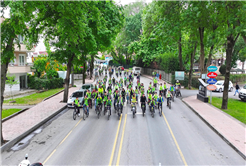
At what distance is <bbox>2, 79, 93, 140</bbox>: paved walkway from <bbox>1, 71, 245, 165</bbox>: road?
1095 millimetres

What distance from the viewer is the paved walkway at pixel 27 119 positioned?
40.0 ft

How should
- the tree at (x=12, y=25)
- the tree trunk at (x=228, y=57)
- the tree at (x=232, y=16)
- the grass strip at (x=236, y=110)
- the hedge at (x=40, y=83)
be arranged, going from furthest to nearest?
1. the hedge at (x=40, y=83)
2. the tree trunk at (x=228, y=57)
3. the grass strip at (x=236, y=110)
4. the tree at (x=232, y=16)
5. the tree at (x=12, y=25)

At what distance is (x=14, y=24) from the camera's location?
28.4ft

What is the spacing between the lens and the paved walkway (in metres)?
12.2

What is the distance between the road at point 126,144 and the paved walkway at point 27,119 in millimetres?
1095

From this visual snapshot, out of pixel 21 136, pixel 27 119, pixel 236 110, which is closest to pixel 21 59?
pixel 27 119

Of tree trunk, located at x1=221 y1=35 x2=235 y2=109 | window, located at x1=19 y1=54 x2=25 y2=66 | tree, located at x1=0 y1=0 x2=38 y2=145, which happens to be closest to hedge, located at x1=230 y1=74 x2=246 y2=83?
tree trunk, located at x1=221 y1=35 x2=235 y2=109

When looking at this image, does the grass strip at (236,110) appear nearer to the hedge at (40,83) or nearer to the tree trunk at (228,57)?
the tree trunk at (228,57)

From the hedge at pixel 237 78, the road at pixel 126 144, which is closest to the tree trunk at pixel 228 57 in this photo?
the road at pixel 126 144

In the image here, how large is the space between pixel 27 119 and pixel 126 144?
28.2 feet

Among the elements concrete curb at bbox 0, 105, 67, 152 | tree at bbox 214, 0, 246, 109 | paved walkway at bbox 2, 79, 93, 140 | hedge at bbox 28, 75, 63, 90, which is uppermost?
tree at bbox 214, 0, 246, 109

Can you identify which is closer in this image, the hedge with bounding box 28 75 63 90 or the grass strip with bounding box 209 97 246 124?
the grass strip with bounding box 209 97 246 124

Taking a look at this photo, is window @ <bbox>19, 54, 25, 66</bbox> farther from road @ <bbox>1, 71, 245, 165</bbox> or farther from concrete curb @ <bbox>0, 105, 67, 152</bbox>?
road @ <bbox>1, 71, 245, 165</bbox>

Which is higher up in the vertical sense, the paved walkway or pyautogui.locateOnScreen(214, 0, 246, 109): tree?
pyautogui.locateOnScreen(214, 0, 246, 109): tree
